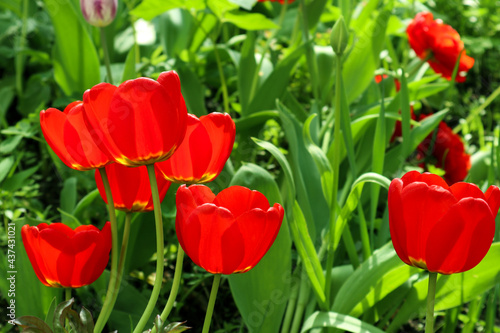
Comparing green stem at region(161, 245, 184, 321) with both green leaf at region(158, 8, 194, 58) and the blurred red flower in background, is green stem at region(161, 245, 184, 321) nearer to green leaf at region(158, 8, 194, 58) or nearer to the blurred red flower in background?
the blurred red flower in background

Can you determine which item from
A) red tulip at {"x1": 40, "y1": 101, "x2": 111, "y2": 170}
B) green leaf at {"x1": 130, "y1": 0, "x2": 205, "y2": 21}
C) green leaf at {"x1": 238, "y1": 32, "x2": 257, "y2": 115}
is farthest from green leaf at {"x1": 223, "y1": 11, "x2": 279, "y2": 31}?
red tulip at {"x1": 40, "y1": 101, "x2": 111, "y2": 170}

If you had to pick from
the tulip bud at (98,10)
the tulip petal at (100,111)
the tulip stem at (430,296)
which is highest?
the tulip petal at (100,111)

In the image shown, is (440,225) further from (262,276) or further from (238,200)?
(262,276)

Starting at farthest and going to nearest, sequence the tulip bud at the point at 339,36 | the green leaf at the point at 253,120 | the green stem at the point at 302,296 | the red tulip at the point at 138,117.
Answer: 1. the green leaf at the point at 253,120
2. the green stem at the point at 302,296
3. the tulip bud at the point at 339,36
4. the red tulip at the point at 138,117

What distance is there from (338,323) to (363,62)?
739 mm

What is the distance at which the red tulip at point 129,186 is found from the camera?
737 mm

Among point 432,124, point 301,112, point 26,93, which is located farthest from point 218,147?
point 26,93

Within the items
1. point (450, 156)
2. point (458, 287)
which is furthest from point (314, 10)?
point (458, 287)

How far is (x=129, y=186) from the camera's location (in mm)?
745

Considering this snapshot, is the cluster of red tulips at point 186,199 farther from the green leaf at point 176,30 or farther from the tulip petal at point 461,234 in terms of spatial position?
the green leaf at point 176,30

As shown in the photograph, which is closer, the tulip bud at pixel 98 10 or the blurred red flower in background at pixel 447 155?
the tulip bud at pixel 98 10

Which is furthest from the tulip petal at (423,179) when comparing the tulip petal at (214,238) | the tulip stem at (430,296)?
the tulip petal at (214,238)

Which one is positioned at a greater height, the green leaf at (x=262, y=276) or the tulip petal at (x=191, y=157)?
the tulip petal at (x=191, y=157)

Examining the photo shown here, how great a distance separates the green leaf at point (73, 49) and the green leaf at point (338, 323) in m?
0.82
